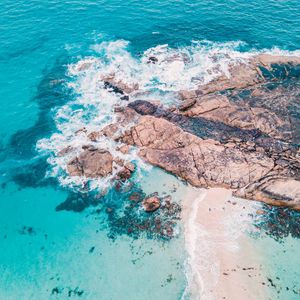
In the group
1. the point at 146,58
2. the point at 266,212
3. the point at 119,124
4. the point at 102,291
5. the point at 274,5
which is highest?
the point at 274,5

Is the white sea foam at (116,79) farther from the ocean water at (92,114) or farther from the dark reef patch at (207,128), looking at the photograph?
the dark reef patch at (207,128)

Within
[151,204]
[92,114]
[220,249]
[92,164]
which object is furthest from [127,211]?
[92,114]

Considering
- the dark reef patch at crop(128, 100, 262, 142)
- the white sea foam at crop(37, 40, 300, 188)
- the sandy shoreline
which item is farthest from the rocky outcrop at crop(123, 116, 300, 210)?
the white sea foam at crop(37, 40, 300, 188)

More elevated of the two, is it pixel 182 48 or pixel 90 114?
pixel 182 48

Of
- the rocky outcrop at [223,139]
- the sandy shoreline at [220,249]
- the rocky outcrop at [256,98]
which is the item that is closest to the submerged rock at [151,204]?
the rocky outcrop at [223,139]

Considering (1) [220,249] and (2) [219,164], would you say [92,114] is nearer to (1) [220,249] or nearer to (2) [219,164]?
(2) [219,164]

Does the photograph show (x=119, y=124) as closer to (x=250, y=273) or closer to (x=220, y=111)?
(x=220, y=111)

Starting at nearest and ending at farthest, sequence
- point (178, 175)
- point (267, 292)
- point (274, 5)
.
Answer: point (267, 292) < point (178, 175) < point (274, 5)

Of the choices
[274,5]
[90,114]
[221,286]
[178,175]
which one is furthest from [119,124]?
[274,5]
